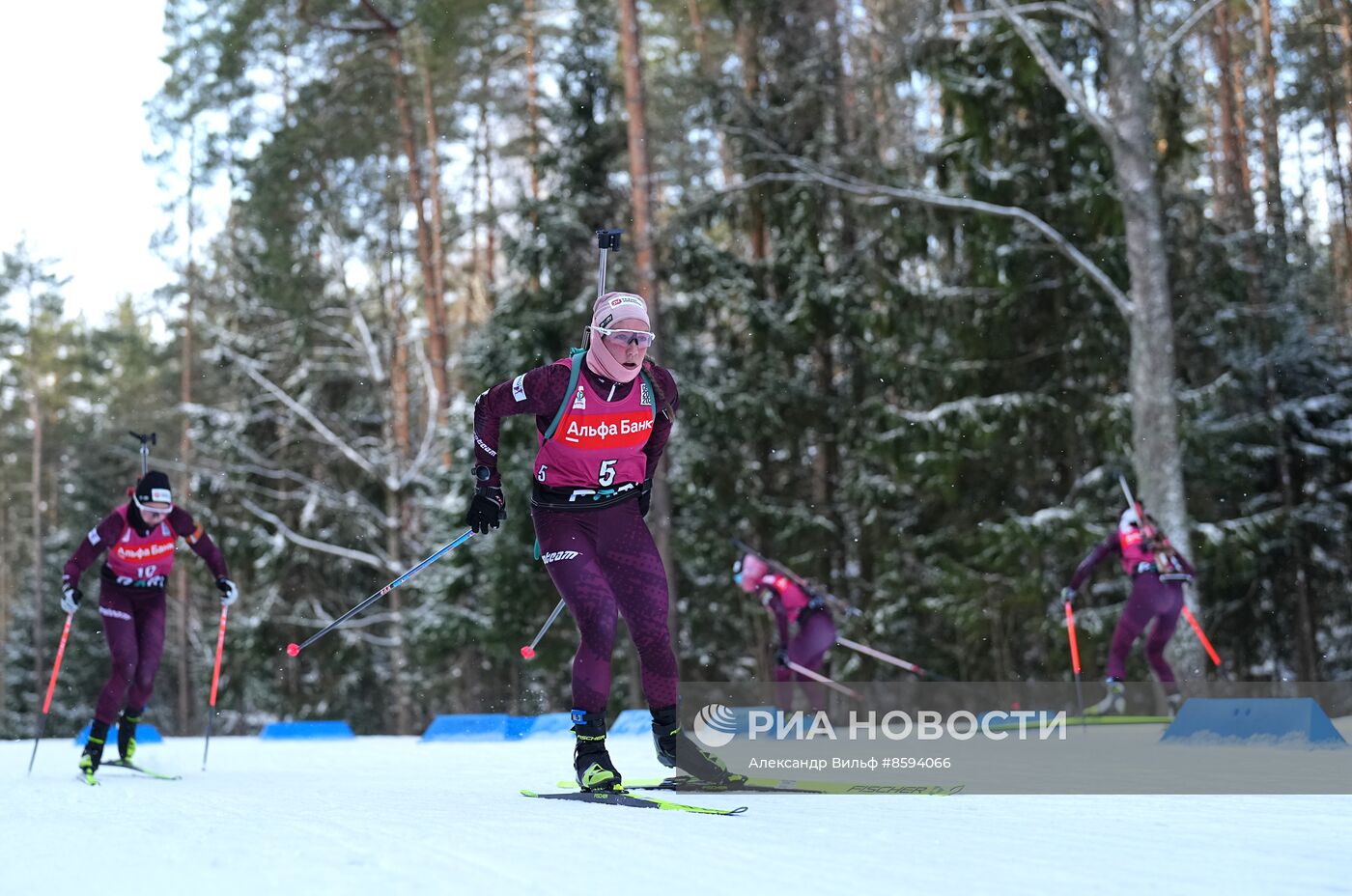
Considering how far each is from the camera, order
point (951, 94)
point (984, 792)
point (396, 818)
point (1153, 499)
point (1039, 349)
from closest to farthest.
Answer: point (396, 818), point (984, 792), point (1153, 499), point (951, 94), point (1039, 349)

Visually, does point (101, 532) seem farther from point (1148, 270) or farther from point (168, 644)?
point (168, 644)

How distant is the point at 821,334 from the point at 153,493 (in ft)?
47.8

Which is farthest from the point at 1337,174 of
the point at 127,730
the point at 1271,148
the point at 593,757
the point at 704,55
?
the point at 593,757

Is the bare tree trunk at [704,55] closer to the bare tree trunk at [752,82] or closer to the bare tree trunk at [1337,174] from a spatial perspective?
the bare tree trunk at [752,82]

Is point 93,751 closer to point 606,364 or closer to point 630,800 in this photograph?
point 630,800

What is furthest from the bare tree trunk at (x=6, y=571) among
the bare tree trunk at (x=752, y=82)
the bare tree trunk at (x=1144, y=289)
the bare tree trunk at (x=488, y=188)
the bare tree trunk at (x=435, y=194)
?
the bare tree trunk at (x=1144, y=289)

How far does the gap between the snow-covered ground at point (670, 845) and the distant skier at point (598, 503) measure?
386 millimetres

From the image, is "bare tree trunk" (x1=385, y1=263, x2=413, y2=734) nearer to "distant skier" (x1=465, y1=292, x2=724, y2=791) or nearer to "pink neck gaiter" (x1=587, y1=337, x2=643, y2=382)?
"distant skier" (x1=465, y1=292, x2=724, y2=791)

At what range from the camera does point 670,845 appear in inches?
155

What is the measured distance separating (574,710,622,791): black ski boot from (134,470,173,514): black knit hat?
154 inches

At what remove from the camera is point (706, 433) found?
20094mm

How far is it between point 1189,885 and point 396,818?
2.68 meters

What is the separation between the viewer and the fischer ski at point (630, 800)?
15.9 ft

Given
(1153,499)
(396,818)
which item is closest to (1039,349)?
(1153,499)
